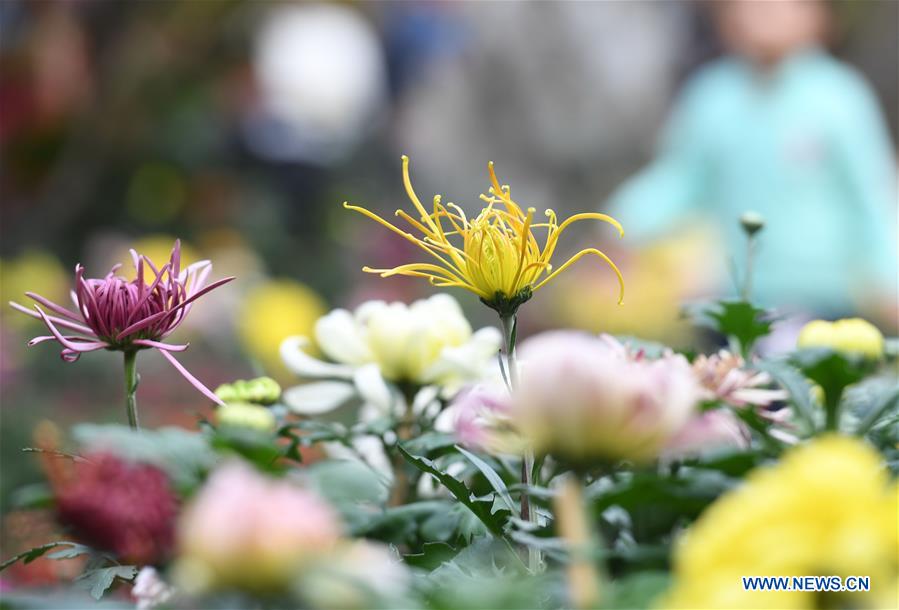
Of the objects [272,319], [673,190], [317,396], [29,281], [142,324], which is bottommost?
[272,319]

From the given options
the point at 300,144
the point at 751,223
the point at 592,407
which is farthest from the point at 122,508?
the point at 300,144

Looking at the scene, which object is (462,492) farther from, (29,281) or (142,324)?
A: (29,281)

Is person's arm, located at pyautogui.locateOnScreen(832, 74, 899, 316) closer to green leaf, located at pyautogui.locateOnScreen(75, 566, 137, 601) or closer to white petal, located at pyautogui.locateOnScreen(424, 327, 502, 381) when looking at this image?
white petal, located at pyautogui.locateOnScreen(424, 327, 502, 381)

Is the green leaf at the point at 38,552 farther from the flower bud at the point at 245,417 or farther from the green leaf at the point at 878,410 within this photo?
the green leaf at the point at 878,410

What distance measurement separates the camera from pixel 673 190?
9.56 ft

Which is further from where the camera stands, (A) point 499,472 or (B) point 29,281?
(B) point 29,281

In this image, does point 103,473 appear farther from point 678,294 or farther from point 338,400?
point 678,294

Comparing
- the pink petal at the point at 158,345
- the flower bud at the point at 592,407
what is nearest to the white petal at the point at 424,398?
the pink petal at the point at 158,345

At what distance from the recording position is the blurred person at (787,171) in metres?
2.72

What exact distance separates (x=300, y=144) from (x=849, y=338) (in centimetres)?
459

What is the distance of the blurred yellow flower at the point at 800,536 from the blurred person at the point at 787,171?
2.42m

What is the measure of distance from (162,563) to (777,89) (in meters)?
2.60

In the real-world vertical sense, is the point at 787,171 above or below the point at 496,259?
below

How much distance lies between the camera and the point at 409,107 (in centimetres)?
543
